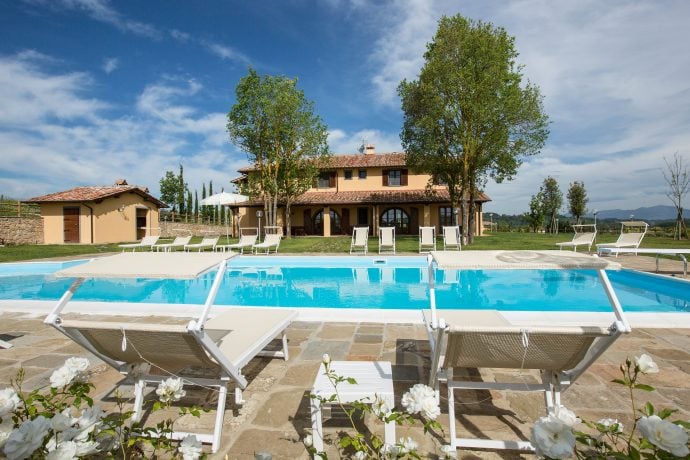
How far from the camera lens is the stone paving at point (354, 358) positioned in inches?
87.4

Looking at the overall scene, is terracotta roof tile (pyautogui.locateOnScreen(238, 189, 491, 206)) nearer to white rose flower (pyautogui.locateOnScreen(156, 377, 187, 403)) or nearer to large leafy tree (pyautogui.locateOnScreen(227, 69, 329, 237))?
large leafy tree (pyautogui.locateOnScreen(227, 69, 329, 237))

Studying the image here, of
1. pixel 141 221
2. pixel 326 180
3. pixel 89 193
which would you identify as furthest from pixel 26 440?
pixel 141 221

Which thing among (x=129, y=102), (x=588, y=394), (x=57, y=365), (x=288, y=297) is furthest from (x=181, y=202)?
(x=588, y=394)

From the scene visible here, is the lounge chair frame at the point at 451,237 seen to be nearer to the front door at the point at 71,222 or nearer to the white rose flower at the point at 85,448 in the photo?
the white rose flower at the point at 85,448

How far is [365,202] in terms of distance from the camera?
2534cm

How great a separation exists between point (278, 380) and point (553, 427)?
8.25ft

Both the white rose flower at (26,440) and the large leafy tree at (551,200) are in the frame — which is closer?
the white rose flower at (26,440)

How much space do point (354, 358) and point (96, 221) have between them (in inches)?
1047

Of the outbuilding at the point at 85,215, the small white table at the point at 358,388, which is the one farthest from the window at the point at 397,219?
the small white table at the point at 358,388

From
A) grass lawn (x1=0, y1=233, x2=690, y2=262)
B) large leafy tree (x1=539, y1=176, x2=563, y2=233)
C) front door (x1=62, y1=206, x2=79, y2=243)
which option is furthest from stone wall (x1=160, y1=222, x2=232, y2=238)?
large leafy tree (x1=539, y1=176, x2=563, y2=233)

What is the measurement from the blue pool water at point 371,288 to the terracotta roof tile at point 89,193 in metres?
13.3

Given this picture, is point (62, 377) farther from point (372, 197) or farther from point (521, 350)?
point (372, 197)

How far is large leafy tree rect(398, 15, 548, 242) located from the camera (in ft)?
51.9

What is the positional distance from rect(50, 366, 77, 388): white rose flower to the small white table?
3.55 feet
